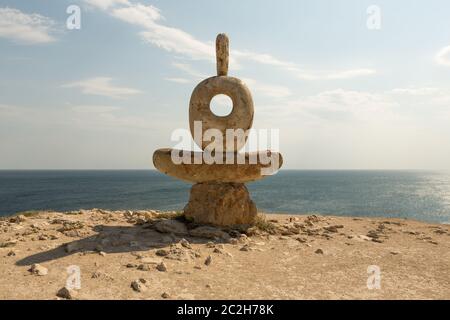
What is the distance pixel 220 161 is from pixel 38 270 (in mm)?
5153

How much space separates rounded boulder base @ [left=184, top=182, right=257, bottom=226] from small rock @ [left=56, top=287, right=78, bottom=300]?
16.6 ft

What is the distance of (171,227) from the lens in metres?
9.28

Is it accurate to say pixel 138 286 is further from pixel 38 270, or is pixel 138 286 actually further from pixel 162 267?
pixel 38 270

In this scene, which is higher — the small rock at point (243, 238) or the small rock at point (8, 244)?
the small rock at point (8, 244)

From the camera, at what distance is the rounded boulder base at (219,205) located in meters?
9.80

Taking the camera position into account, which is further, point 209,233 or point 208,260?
point 209,233

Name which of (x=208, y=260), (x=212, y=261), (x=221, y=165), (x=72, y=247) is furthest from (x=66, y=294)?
(x=221, y=165)

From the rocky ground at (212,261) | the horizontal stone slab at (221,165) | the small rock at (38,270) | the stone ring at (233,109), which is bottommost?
the rocky ground at (212,261)

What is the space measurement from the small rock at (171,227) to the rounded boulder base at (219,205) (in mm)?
704

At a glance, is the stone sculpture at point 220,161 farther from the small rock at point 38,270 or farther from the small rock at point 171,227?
the small rock at point 38,270

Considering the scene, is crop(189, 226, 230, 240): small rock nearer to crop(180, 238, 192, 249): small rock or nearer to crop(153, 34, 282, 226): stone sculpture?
crop(153, 34, 282, 226): stone sculpture

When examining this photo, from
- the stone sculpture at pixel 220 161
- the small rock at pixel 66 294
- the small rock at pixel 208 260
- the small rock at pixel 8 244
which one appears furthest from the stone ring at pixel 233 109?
the small rock at pixel 66 294

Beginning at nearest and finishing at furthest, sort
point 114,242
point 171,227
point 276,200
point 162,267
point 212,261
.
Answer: point 162,267, point 212,261, point 114,242, point 171,227, point 276,200

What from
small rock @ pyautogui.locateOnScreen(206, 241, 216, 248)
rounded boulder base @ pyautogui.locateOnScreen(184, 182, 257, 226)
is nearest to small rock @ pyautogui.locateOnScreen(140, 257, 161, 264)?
small rock @ pyautogui.locateOnScreen(206, 241, 216, 248)
